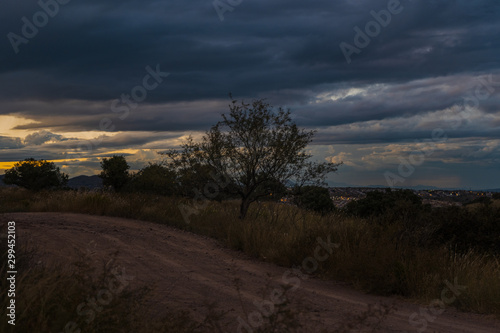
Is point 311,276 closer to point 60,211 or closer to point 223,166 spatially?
point 223,166

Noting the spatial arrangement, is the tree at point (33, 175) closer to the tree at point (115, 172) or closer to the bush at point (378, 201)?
the tree at point (115, 172)

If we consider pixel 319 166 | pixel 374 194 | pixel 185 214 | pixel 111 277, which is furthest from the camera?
pixel 374 194

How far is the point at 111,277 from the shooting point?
6176 millimetres

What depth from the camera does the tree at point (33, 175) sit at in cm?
3709

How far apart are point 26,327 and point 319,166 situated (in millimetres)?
13182

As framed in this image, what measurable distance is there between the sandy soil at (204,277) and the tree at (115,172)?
21.6 metres

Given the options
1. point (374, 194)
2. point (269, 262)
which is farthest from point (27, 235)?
point (374, 194)

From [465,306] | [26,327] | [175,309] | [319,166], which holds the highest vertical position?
[319,166]

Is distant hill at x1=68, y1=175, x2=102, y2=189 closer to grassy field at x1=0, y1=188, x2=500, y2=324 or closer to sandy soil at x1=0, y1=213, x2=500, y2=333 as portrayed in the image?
grassy field at x1=0, y1=188, x2=500, y2=324

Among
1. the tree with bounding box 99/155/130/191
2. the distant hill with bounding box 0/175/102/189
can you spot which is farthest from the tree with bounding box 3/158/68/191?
the tree with bounding box 99/155/130/191

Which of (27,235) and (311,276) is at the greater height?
(27,235)

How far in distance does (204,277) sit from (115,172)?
2927cm

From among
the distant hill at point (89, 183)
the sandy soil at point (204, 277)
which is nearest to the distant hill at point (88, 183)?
the distant hill at point (89, 183)

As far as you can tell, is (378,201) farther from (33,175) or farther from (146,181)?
(33,175)
